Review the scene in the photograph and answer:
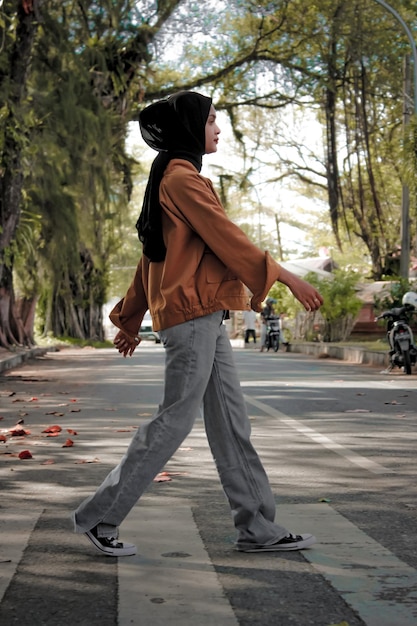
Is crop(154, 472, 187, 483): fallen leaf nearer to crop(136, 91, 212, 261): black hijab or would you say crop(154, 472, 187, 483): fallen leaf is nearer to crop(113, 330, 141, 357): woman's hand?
crop(113, 330, 141, 357): woman's hand

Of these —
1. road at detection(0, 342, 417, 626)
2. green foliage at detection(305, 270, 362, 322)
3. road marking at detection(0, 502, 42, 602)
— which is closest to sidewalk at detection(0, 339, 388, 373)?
green foliage at detection(305, 270, 362, 322)

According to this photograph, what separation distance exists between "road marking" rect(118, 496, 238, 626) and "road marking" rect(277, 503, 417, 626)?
433 millimetres

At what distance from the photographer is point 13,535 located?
5254 mm

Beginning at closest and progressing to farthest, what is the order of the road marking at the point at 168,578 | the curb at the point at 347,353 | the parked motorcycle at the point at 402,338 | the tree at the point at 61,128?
the road marking at the point at 168,578 → the parked motorcycle at the point at 402,338 → the tree at the point at 61,128 → the curb at the point at 347,353

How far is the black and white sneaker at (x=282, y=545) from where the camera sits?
4887 mm

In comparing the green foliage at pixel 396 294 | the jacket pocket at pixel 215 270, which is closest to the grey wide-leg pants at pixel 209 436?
the jacket pocket at pixel 215 270

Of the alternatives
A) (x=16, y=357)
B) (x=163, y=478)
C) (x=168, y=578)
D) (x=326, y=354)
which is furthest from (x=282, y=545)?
(x=326, y=354)

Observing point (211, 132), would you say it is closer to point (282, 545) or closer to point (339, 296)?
point (282, 545)

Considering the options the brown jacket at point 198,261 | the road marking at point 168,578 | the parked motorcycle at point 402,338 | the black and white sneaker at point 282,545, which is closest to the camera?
the road marking at point 168,578

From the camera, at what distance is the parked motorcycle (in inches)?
754

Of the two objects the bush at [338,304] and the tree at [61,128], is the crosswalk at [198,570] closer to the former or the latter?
the tree at [61,128]

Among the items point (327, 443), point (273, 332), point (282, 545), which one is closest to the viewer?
point (282, 545)

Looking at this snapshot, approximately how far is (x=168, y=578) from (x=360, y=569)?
2.39ft

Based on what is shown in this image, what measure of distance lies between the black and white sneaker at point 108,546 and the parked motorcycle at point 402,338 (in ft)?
48.2
